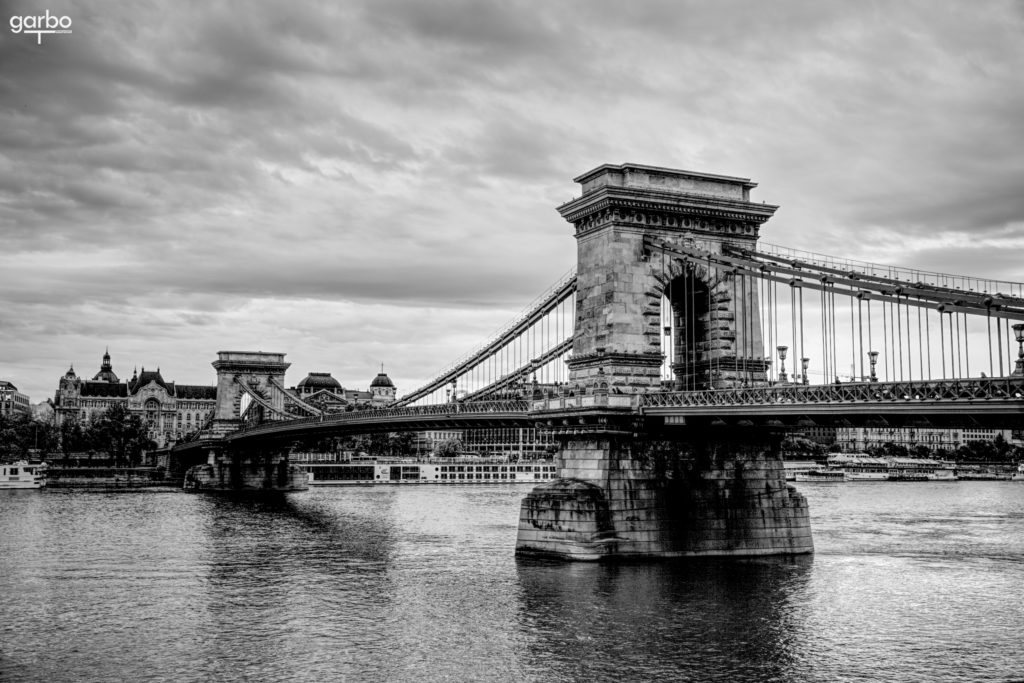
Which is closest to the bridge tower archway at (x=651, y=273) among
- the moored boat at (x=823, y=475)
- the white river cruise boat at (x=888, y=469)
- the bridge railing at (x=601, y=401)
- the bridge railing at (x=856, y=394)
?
the bridge railing at (x=601, y=401)

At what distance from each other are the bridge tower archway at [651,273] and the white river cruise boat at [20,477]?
82070mm

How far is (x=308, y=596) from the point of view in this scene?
137 ft

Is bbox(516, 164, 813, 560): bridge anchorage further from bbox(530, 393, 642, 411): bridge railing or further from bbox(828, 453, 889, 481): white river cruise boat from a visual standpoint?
bbox(828, 453, 889, 481): white river cruise boat

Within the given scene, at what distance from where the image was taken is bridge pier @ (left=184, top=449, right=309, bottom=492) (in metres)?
120

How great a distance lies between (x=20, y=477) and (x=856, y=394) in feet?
325

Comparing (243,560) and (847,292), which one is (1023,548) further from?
(243,560)

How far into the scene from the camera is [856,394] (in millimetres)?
37438

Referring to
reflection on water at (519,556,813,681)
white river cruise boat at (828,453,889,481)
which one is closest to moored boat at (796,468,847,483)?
white river cruise boat at (828,453,889,481)

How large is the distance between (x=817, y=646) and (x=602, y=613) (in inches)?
280

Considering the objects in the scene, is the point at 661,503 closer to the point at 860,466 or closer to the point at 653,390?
the point at 653,390

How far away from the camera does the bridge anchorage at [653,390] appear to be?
153 ft

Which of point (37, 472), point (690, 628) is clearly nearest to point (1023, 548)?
point (690, 628)

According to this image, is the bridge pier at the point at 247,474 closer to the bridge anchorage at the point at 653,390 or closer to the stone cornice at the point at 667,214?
the bridge anchorage at the point at 653,390

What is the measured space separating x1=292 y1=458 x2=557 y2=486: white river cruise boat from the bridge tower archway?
89.5 metres
